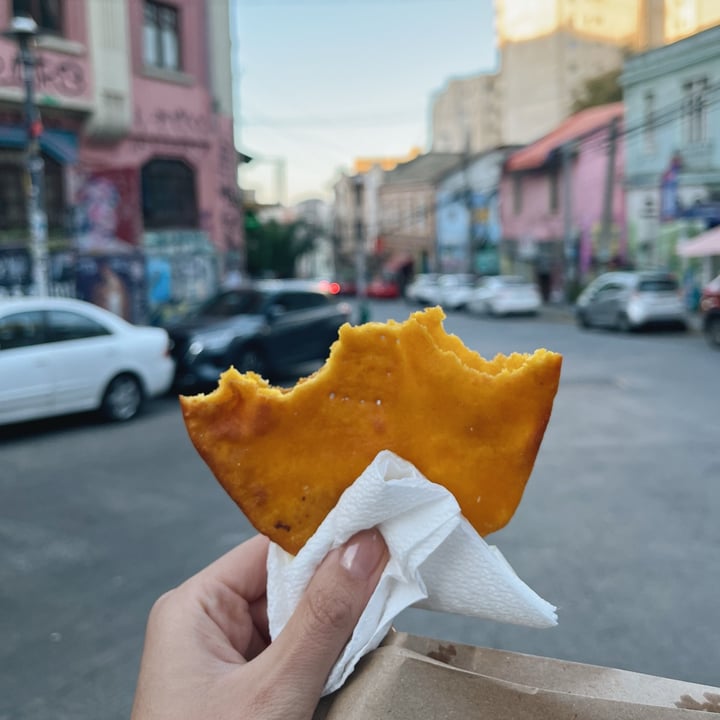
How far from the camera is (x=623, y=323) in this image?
20.0 meters

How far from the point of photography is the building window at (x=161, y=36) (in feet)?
52.1

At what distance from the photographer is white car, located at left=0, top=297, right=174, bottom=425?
27.1ft

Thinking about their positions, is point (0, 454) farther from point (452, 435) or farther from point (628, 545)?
point (452, 435)

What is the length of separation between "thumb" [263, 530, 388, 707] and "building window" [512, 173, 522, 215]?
3784cm

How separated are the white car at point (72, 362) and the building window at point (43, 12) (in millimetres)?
7386

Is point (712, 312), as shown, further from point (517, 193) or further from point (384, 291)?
point (384, 291)

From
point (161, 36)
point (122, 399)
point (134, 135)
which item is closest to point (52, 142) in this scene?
point (134, 135)

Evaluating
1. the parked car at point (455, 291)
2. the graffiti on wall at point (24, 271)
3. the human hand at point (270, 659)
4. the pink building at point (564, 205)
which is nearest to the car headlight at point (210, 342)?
the graffiti on wall at point (24, 271)

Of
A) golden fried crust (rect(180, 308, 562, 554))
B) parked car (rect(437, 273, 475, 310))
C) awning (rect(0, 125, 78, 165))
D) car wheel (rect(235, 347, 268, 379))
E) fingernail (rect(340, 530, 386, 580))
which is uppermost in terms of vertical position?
awning (rect(0, 125, 78, 165))

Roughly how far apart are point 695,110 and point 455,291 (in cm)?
2009

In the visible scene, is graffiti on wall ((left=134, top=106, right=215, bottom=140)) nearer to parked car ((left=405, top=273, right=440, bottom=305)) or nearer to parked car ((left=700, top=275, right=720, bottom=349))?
parked car ((left=700, top=275, right=720, bottom=349))

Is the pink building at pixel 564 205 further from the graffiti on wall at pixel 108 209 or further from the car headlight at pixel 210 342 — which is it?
the car headlight at pixel 210 342

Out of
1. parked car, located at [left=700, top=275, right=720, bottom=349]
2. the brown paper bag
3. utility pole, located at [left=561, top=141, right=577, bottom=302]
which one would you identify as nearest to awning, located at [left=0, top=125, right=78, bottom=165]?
parked car, located at [left=700, top=275, right=720, bottom=349]

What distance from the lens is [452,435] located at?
52.0 inches
